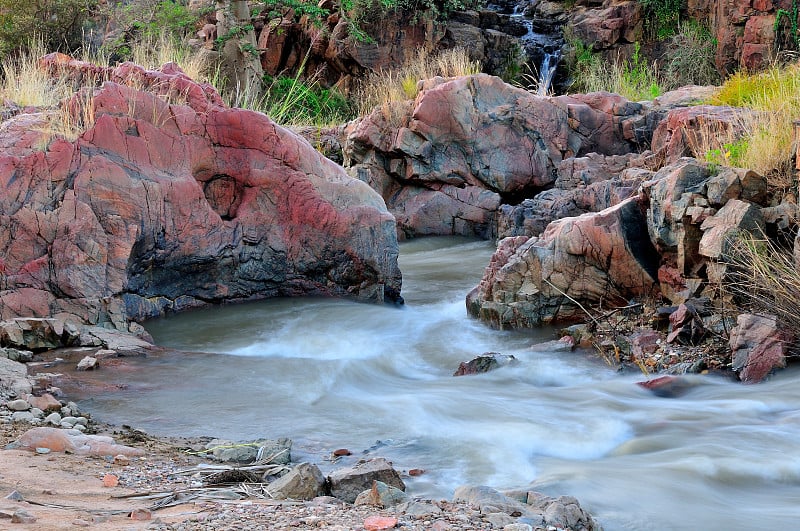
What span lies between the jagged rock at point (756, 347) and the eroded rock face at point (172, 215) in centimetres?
405

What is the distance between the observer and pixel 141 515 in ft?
10.2

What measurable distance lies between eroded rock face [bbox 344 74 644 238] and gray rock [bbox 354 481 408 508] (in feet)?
33.8

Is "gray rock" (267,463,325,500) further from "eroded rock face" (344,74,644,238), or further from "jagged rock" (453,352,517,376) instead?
"eroded rock face" (344,74,644,238)

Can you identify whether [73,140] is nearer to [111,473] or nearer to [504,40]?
[111,473]

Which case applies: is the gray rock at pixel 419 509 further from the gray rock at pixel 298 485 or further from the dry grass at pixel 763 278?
the dry grass at pixel 763 278

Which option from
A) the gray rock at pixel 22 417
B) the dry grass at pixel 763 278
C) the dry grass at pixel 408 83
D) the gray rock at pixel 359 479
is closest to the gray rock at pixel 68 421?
the gray rock at pixel 22 417

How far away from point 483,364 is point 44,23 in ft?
50.3

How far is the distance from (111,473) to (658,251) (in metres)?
5.63

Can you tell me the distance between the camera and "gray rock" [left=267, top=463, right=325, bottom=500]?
3.64 metres

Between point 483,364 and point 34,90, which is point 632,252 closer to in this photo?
point 483,364

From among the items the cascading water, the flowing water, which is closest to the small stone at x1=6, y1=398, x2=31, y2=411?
the flowing water

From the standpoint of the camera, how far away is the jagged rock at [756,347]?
619 cm

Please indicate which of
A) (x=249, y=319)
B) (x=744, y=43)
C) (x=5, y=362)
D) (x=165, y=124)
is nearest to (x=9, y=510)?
(x=5, y=362)

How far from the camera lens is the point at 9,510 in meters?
2.94
